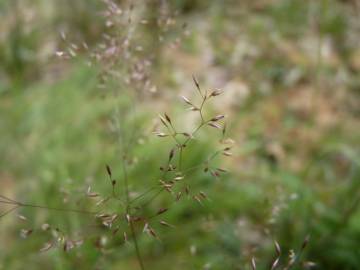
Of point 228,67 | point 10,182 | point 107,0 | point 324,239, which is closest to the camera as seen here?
point 107,0

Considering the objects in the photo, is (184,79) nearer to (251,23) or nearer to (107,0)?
(251,23)

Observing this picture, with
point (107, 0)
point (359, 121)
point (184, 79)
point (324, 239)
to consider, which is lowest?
point (324, 239)

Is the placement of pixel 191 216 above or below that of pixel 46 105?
below

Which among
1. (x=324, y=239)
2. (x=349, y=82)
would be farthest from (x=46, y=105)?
(x=349, y=82)

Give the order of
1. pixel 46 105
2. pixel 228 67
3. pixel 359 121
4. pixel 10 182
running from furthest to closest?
pixel 228 67 < pixel 359 121 < pixel 46 105 < pixel 10 182

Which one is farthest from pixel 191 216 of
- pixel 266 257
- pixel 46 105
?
pixel 46 105

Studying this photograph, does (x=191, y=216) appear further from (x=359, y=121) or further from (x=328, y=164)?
(x=359, y=121)

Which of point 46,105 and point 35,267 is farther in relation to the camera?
point 46,105
